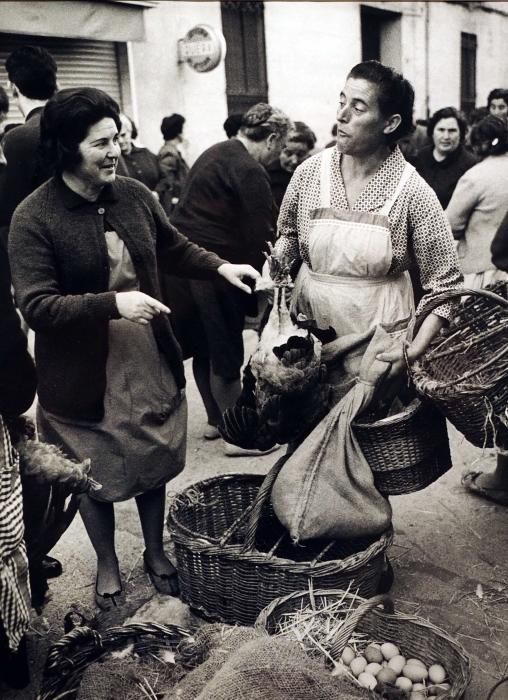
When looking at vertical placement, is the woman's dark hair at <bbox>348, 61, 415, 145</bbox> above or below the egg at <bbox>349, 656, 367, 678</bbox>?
above

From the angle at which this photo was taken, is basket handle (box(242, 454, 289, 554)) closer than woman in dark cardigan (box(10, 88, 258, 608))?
No

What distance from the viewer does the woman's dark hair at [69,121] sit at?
271 cm

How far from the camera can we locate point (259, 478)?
342 cm

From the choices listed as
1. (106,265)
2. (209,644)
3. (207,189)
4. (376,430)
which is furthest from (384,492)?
(207,189)

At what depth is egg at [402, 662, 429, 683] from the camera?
95.1 inches

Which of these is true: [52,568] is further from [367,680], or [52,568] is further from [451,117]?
[451,117]

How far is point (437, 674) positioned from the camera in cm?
241

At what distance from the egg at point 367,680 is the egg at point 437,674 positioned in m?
0.19

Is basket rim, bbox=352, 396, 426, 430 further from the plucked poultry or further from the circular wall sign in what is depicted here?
the circular wall sign

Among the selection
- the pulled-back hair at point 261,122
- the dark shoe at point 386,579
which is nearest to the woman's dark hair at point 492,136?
the pulled-back hair at point 261,122

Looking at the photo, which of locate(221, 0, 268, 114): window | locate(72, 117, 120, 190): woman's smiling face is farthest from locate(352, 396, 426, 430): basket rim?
locate(221, 0, 268, 114): window

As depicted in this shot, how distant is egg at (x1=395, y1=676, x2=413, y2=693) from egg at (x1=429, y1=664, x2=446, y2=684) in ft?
0.23

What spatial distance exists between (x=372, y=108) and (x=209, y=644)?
6.45 ft

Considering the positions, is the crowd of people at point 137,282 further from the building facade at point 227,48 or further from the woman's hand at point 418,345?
the building facade at point 227,48
